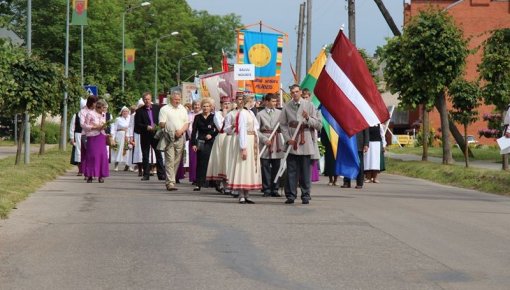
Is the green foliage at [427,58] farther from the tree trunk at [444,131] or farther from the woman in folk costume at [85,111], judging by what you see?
the woman in folk costume at [85,111]

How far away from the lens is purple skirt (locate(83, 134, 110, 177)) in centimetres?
2333

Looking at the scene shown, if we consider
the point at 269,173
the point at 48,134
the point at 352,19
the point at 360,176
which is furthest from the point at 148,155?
the point at 48,134

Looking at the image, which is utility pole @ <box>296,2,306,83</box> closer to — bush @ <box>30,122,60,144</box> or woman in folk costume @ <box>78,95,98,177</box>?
bush @ <box>30,122,60,144</box>

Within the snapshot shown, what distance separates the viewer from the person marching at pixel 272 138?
62.7 ft

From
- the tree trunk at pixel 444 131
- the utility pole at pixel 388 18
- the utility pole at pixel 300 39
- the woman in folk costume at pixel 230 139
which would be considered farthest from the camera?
the utility pole at pixel 300 39

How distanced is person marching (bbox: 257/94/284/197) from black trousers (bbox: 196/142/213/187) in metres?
2.10

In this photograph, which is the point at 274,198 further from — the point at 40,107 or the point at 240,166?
the point at 40,107

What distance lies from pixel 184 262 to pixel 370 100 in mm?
9703

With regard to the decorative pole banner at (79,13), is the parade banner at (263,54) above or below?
below

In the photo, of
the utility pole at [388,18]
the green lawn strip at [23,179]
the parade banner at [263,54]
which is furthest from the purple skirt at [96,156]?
the utility pole at [388,18]

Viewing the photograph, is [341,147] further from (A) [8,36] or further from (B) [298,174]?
(A) [8,36]

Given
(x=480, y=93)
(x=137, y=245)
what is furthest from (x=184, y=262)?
(x=480, y=93)

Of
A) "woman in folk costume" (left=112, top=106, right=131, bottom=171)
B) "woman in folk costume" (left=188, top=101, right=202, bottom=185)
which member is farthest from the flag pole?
"woman in folk costume" (left=112, top=106, right=131, bottom=171)

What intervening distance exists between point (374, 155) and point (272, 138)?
23.0ft
